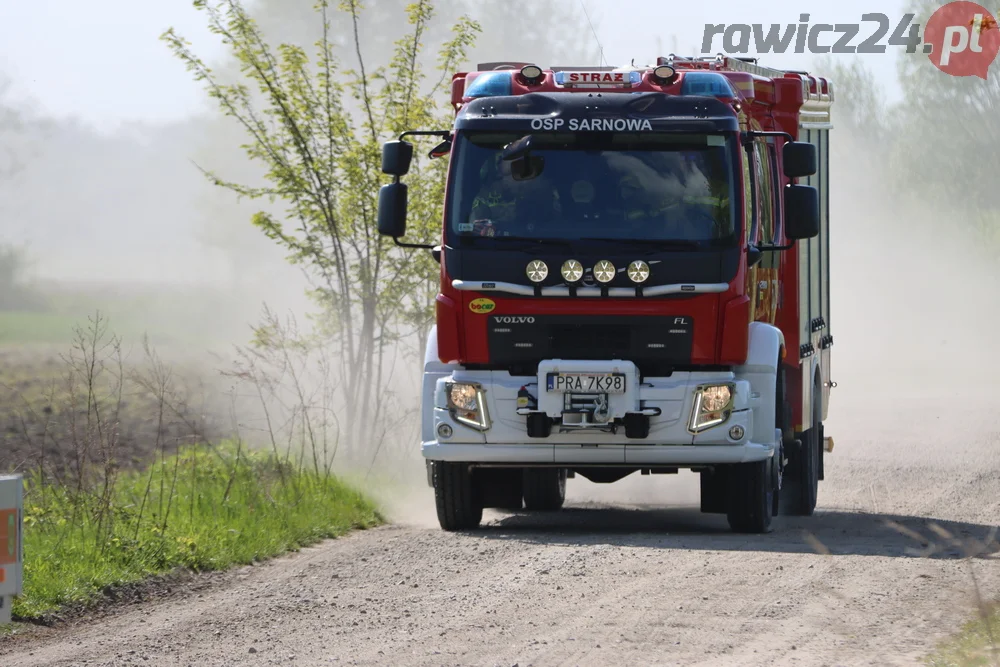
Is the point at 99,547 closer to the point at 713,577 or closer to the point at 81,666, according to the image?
the point at 81,666

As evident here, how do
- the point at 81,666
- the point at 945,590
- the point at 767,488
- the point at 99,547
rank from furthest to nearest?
1. the point at 767,488
2. the point at 99,547
3. the point at 945,590
4. the point at 81,666

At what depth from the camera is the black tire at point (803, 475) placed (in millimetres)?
13734

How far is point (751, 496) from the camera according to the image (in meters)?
11.4

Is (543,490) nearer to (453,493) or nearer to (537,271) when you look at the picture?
(453,493)

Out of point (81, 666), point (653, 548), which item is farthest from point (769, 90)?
point (81, 666)

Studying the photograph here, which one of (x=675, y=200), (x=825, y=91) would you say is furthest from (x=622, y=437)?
(x=825, y=91)

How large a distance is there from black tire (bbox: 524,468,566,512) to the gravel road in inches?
25.0

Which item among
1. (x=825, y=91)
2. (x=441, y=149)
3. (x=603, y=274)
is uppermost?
(x=825, y=91)

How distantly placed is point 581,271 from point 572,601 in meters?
3.00

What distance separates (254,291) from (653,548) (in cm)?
5748

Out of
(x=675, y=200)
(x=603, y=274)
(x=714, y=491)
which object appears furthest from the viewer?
(x=714, y=491)

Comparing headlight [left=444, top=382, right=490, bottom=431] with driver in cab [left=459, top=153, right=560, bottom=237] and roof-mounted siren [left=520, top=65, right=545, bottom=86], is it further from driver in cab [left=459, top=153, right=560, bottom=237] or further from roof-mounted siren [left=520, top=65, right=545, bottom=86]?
roof-mounted siren [left=520, top=65, right=545, bottom=86]

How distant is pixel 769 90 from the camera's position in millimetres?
12492

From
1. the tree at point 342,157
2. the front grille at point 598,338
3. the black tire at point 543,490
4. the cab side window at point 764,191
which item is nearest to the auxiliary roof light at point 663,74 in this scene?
the cab side window at point 764,191
